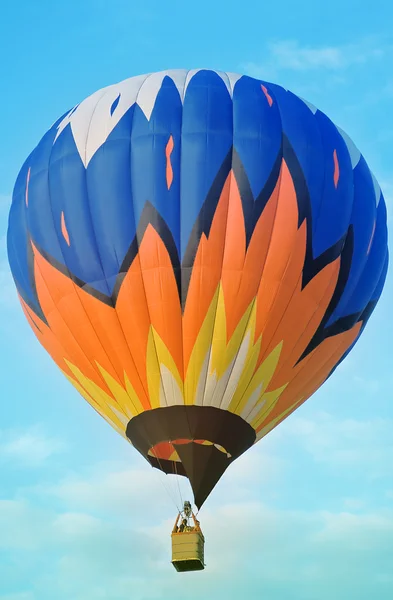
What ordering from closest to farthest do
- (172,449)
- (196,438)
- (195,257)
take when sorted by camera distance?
1. (195,257)
2. (196,438)
3. (172,449)

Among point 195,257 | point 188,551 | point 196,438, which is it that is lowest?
point 188,551

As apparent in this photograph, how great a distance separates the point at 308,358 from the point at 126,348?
261 centimetres

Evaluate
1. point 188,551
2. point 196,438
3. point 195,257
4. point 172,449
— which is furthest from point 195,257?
point 188,551

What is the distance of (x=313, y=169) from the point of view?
63.8ft

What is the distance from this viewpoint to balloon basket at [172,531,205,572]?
61.5ft

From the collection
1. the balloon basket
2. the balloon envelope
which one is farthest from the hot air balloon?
the balloon basket

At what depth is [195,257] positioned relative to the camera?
18.7 metres

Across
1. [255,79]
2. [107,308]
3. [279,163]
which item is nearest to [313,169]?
[279,163]

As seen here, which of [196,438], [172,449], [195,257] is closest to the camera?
[195,257]

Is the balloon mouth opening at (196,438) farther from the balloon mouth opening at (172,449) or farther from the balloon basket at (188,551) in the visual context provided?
the balloon basket at (188,551)

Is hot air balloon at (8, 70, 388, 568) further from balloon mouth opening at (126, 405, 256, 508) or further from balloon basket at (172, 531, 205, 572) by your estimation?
balloon basket at (172, 531, 205, 572)

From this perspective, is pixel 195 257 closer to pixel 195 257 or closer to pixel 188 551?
pixel 195 257

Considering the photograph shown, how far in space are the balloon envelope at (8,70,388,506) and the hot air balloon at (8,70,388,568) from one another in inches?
0.8

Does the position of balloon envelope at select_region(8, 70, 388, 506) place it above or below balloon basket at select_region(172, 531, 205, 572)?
above
